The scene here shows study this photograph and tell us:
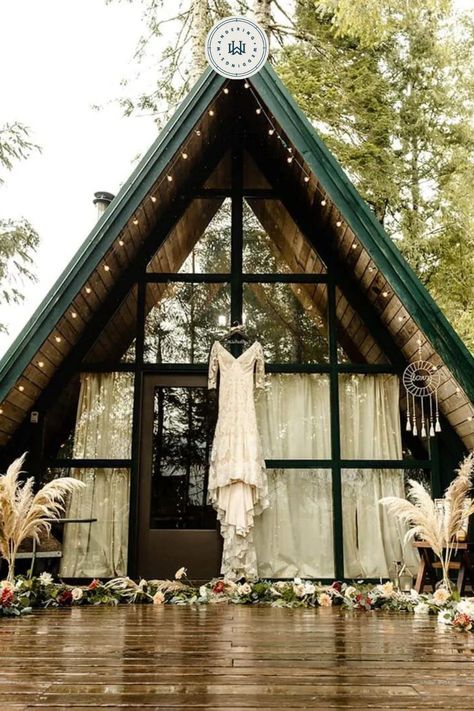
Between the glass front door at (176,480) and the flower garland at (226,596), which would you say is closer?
the flower garland at (226,596)

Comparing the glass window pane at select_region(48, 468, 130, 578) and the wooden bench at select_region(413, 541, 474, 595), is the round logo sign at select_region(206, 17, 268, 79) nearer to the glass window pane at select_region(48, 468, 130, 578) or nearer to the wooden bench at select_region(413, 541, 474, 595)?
the glass window pane at select_region(48, 468, 130, 578)

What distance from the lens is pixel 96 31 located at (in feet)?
60.1

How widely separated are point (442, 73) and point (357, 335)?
767 cm

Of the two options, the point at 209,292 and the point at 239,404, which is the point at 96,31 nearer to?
the point at 209,292

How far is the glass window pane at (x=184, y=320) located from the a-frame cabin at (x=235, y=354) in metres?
0.01

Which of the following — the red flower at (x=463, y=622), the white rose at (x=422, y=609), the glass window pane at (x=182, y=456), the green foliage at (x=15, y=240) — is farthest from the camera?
the green foliage at (x=15, y=240)

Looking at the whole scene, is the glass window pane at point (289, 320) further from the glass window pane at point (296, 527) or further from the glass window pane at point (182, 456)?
the glass window pane at point (296, 527)

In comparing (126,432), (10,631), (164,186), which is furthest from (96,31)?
(10,631)

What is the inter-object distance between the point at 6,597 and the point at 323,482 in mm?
2946

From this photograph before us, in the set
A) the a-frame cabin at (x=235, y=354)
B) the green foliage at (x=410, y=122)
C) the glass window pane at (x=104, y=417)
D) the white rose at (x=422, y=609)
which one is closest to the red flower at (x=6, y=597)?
the a-frame cabin at (x=235, y=354)

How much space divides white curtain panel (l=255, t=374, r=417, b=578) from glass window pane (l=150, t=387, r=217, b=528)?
0.50 metres

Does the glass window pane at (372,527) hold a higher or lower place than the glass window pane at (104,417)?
lower

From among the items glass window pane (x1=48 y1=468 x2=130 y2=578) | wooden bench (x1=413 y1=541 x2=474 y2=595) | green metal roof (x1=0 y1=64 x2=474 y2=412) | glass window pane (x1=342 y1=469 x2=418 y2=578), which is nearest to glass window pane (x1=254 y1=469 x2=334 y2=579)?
glass window pane (x1=342 y1=469 x2=418 y2=578)

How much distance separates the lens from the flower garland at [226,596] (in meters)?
4.36
